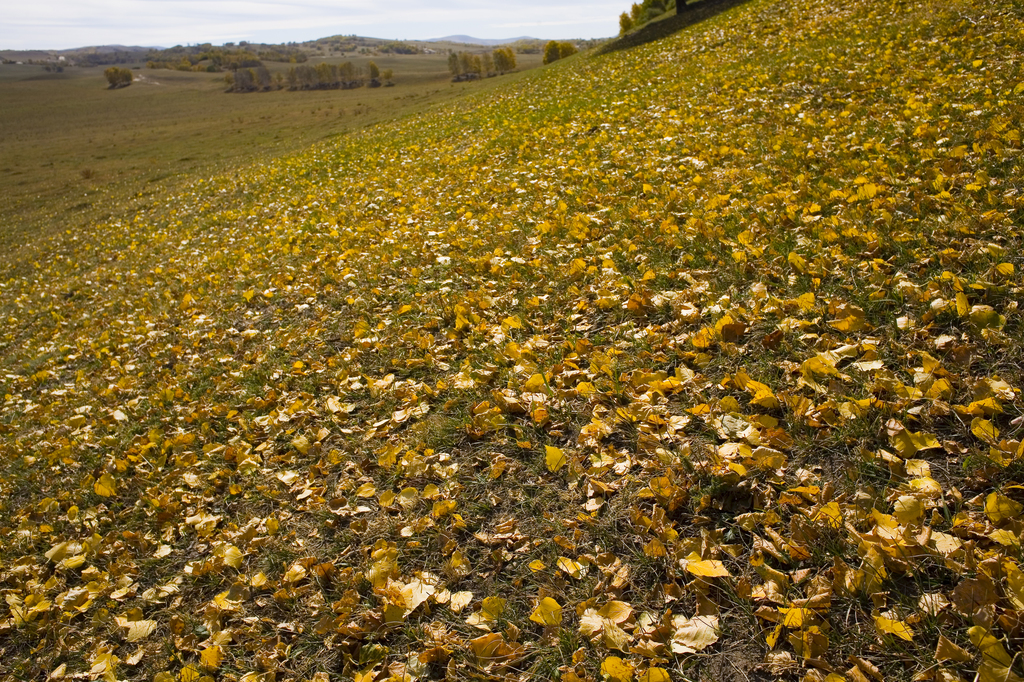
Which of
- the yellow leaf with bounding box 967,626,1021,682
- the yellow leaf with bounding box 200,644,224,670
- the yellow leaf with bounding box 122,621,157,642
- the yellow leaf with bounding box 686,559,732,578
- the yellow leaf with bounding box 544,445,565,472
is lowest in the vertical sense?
the yellow leaf with bounding box 122,621,157,642

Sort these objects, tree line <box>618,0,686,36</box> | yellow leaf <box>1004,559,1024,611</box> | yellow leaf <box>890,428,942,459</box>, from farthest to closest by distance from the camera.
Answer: tree line <box>618,0,686,36</box>, yellow leaf <box>890,428,942,459</box>, yellow leaf <box>1004,559,1024,611</box>

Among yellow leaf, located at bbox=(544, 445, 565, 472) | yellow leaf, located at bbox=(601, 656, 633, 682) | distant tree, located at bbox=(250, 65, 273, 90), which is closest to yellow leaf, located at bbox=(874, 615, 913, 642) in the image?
yellow leaf, located at bbox=(601, 656, 633, 682)

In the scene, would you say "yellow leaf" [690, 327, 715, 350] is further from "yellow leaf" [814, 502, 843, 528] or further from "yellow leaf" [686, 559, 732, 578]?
"yellow leaf" [686, 559, 732, 578]

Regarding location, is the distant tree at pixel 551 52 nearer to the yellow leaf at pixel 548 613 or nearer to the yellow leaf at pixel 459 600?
the yellow leaf at pixel 459 600

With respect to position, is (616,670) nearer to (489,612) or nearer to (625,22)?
(489,612)

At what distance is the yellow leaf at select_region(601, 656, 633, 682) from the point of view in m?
1.72

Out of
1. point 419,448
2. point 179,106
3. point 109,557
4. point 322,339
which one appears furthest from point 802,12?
point 179,106

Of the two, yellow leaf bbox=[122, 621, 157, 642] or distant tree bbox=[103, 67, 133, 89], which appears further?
distant tree bbox=[103, 67, 133, 89]

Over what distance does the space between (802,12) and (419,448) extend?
591 inches

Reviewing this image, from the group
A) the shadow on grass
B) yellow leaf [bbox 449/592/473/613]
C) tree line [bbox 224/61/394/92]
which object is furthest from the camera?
tree line [bbox 224/61/394/92]

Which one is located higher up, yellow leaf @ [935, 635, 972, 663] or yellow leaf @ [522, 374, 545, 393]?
yellow leaf @ [522, 374, 545, 393]

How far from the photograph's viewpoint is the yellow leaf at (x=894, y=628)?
61.6 inches

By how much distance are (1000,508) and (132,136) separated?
51.4 metres

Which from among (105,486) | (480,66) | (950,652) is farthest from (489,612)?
(480,66)
